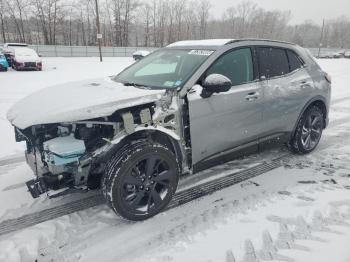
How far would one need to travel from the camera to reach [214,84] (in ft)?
10.8

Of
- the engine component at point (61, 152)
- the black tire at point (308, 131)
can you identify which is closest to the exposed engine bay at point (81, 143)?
the engine component at point (61, 152)

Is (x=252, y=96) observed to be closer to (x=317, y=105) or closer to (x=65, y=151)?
(x=317, y=105)

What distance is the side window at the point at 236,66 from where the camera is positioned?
3.67 m

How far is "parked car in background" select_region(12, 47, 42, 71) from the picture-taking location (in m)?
18.3

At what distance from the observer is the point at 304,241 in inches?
112

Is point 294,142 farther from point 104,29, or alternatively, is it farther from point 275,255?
point 104,29

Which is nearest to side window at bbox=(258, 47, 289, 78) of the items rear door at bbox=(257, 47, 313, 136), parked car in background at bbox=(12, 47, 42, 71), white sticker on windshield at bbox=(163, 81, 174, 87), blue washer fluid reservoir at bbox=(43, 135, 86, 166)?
rear door at bbox=(257, 47, 313, 136)

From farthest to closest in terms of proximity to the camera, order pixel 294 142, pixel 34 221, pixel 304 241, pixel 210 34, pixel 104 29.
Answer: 1. pixel 210 34
2. pixel 104 29
3. pixel 294 142
4. pixel 34 221
5. pixel 304 241

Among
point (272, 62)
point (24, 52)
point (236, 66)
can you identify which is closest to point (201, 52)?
point (236, 66)

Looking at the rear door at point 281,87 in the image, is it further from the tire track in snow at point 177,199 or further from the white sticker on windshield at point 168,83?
the white sticker on windshield at point 168,83

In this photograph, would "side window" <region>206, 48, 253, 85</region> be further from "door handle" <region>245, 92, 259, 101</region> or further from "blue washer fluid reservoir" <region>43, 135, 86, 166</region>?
"blue washer fluid reservoir" <region>43, 135, 86, 166</region>

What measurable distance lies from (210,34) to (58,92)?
9471cm

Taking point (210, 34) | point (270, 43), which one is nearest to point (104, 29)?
point (210, 34)

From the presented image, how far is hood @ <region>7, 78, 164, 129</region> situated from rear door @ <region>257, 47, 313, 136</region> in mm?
1628
